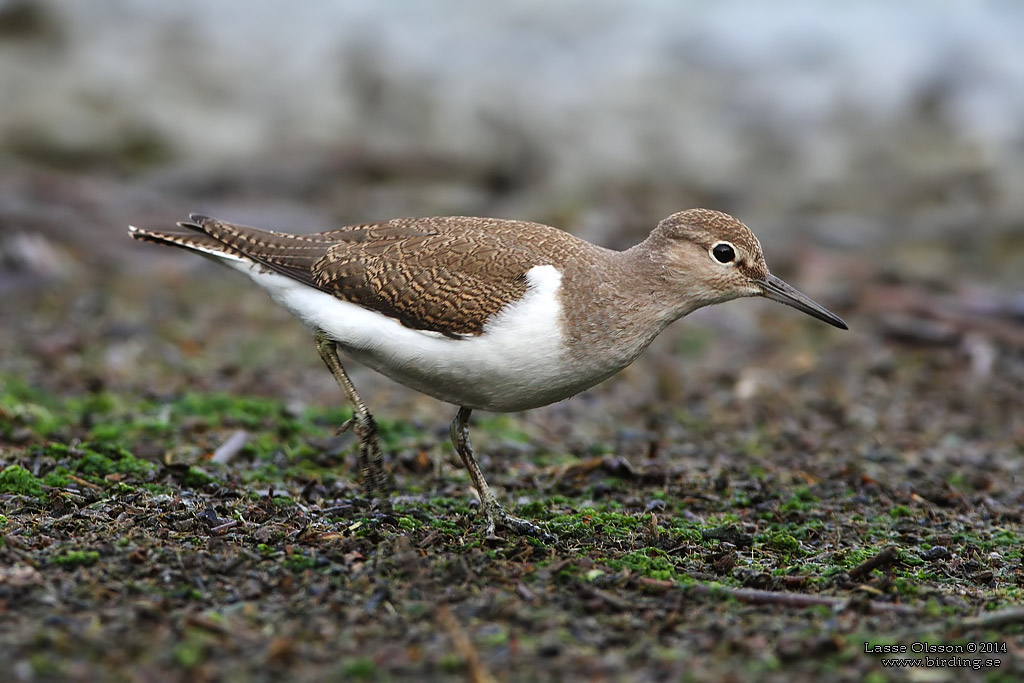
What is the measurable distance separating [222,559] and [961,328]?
28.9 feet

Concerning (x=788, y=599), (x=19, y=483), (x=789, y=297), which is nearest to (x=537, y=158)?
(x=789, y=297)

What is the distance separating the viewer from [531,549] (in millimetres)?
6211

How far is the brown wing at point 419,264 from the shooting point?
670 cm

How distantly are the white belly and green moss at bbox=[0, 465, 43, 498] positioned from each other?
198 cm

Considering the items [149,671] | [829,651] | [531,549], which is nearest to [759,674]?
[829,651]

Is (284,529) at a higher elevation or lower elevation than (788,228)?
lower

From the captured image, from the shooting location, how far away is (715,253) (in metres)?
7.12

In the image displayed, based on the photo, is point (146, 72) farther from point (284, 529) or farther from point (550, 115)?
point (284, 529)

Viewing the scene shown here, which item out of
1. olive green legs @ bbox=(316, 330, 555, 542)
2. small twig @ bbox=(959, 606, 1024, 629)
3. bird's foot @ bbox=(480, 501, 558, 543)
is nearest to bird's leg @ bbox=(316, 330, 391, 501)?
olive green legs @ bbox=(316, 330, 555, 542)

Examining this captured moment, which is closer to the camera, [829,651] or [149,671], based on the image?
[149,671]

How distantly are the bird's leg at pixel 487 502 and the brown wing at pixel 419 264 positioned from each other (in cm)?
90

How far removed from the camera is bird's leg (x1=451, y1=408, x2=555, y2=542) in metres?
6.64

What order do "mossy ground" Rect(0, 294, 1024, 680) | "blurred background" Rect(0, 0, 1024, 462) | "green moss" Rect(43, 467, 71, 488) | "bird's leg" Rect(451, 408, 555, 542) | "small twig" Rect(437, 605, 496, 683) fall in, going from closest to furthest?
"small twig" Rect(437, 605, 496, 683) < "mossy ground" Rect(0, 294, 1024, 680) < "bird's leg" Rect(451, 408, 555, 542) < "green moss" Rect(43, 467, 71, 488) < "blurred background" Rect(0, 0, 1024, 462)

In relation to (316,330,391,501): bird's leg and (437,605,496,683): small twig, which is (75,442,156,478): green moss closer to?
(316,330,391,501): bird's leg
